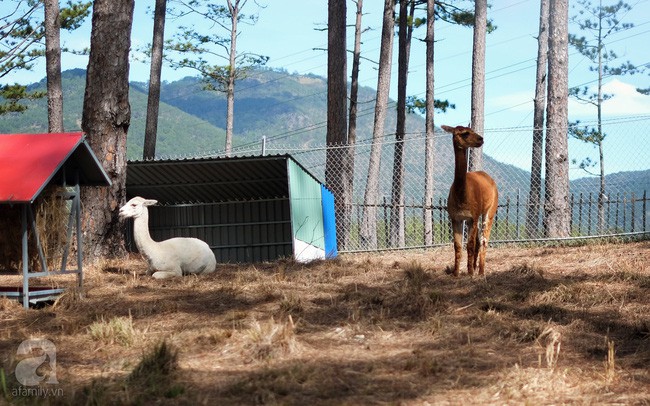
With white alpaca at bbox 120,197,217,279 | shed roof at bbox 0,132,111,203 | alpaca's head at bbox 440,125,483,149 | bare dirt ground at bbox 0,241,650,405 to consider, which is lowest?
bare dirt ground at bbox 0,241,650,405

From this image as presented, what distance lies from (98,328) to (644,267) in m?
7.12

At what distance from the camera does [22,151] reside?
9.16 m

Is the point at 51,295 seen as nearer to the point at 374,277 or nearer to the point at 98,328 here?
the point at 98,328

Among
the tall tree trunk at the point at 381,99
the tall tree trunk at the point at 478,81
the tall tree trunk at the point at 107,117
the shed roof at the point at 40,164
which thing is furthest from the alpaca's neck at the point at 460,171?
the tall tree trunk at the point at 381,99

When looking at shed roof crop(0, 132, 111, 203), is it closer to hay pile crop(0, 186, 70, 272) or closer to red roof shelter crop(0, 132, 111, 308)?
red roof shelter crop(0, 132, 111, 308)

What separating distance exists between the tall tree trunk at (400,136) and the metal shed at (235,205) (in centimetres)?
234

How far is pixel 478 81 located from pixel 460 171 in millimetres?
12184

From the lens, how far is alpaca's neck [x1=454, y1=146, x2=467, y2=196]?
10164 millimetres

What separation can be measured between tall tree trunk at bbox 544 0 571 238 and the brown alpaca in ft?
21.5

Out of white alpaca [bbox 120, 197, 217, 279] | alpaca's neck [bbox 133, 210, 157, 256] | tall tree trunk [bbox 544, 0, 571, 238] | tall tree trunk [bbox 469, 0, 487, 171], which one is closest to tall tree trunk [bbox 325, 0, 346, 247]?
tall tree trunk [bbox 469, 0, 487, 171]

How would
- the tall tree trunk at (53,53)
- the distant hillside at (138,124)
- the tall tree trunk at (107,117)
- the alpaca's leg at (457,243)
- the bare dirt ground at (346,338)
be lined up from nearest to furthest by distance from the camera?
the bare dirt ground at (346,338), the alpaca's leg at (457,243), the tall tree trunk at (107,117), the tall tree trunk at (53,53), the distant hillside at (138,124)

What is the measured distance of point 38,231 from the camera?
365 inches

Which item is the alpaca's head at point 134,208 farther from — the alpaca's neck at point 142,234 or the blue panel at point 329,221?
the blue panel at point 329,221

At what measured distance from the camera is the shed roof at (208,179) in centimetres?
1583
